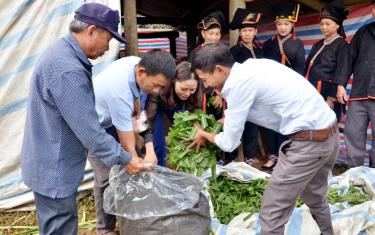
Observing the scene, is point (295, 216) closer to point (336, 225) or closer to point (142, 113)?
point (336, 225)

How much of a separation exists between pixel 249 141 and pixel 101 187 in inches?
90.6

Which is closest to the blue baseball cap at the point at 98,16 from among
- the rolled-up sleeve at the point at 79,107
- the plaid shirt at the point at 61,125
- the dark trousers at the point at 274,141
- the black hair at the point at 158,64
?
the plaid shirt at the point at 61,125

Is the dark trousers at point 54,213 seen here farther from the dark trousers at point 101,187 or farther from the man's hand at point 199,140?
the man's hand at point 199,140

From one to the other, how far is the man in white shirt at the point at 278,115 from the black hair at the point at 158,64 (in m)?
0.22

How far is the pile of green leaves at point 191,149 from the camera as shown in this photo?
3131 millimetres

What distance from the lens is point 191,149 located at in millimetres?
3145

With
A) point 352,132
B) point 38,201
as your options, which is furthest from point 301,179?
point 352,132

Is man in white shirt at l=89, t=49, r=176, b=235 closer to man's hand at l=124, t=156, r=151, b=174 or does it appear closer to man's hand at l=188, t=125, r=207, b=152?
man's hand at l=124, t=156, r=151, b=174

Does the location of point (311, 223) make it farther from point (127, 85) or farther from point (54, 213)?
point (54, 213)

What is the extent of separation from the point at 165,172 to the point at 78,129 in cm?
98

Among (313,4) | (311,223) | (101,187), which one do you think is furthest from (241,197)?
(313,4)

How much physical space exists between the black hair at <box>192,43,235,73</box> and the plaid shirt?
75 cm

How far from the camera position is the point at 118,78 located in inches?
104

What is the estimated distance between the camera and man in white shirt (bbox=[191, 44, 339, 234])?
251 centimetres
